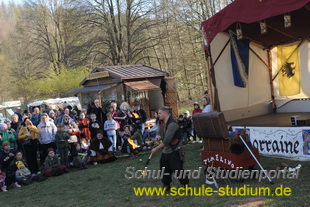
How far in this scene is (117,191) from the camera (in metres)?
6.23

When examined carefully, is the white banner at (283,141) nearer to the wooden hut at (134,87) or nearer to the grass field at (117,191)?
the grass field at (117,191)

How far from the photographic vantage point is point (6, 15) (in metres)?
41.8

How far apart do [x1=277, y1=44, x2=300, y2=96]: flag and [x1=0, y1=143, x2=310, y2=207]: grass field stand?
175 inches

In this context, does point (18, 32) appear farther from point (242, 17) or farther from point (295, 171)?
point (295, 171)

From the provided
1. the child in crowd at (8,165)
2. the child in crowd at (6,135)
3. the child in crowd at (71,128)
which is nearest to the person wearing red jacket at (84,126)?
the child in crowd at (71,128)

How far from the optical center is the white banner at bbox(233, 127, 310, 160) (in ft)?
23.4

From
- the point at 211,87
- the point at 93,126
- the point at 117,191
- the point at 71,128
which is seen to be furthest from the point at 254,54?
the point at 117,191

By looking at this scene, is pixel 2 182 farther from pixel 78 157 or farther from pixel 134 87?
pixel 134 87

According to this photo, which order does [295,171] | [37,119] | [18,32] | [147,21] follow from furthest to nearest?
[18,32] < [147,21] < [37,119] < [295,171]

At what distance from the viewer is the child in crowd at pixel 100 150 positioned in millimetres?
9352

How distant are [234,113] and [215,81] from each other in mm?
1635

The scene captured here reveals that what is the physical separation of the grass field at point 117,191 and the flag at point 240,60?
2.69 meters

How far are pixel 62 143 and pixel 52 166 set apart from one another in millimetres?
656

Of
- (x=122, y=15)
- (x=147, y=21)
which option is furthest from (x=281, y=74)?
(x=122, y=15)
